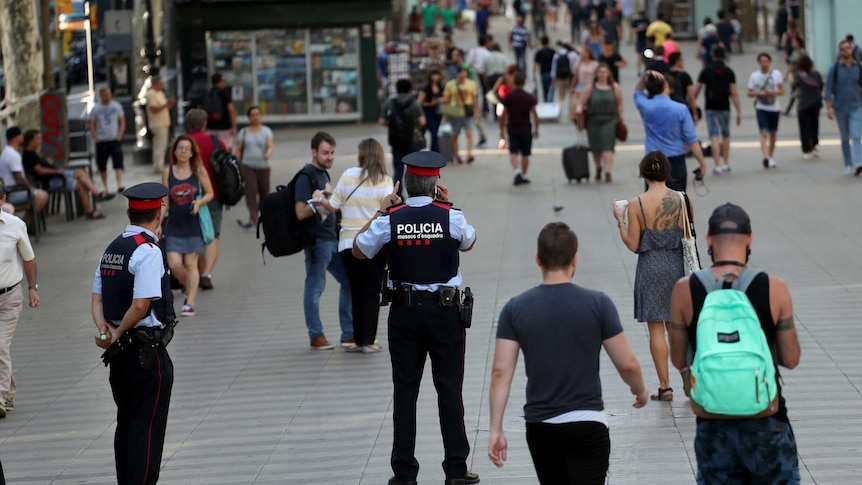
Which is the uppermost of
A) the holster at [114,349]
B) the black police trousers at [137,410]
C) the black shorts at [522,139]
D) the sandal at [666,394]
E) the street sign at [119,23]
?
the street sign at [119,23]

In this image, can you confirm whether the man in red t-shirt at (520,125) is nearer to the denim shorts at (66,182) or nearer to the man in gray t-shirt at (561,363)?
the denim shorts at (66,182)

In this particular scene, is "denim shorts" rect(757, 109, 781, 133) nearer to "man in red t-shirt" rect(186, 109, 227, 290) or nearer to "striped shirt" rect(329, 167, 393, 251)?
"man in red t-shirt" rect(186, 109, 227, 290)

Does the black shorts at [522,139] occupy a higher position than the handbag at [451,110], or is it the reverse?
the handbag at [451,110]

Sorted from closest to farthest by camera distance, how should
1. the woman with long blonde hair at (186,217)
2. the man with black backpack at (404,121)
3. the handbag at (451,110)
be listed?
the woman with long blonde hair at (186,217), the man with black backpack at (404,121), the handbag at (451,110)

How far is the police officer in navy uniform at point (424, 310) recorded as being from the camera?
6.89 m

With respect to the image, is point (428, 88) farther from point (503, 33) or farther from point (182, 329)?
point (503, 33)

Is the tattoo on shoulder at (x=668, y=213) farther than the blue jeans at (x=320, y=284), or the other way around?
the blue jeans at (x=320, y=284)

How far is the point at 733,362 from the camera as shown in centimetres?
471

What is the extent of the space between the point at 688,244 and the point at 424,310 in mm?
2074

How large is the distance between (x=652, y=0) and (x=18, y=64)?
29623 millimetres

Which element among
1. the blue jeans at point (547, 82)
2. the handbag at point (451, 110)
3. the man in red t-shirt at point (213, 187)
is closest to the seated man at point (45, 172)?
the man in red t-shirt at point (213, 187)

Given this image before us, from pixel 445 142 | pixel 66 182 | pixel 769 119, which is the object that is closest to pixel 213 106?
pixel 66 182

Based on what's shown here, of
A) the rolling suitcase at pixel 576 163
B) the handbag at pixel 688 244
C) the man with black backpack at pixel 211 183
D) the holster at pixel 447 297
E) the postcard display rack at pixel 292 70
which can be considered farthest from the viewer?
the postcard display rack at pixel 292 70

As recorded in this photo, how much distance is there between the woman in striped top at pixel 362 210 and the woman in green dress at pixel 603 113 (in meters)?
9.34
